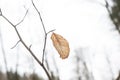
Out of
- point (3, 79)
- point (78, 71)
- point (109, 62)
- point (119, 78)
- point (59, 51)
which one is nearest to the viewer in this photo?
point (119, 78)

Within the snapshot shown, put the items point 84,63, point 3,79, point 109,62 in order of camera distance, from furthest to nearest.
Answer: point 3,79 < point 109,62 < point 84,63

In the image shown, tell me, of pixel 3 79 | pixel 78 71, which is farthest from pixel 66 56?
pixel 3 79

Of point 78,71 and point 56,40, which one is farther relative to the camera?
point 78,71

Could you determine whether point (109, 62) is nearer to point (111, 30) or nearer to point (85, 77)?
point (85, 77)

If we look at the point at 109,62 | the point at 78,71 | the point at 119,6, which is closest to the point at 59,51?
the point at 119,6

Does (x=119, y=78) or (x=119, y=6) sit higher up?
(x=119, y=78)

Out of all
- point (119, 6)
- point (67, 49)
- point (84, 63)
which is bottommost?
point (84, 63)

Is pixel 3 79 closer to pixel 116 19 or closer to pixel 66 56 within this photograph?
pixel 116 19
